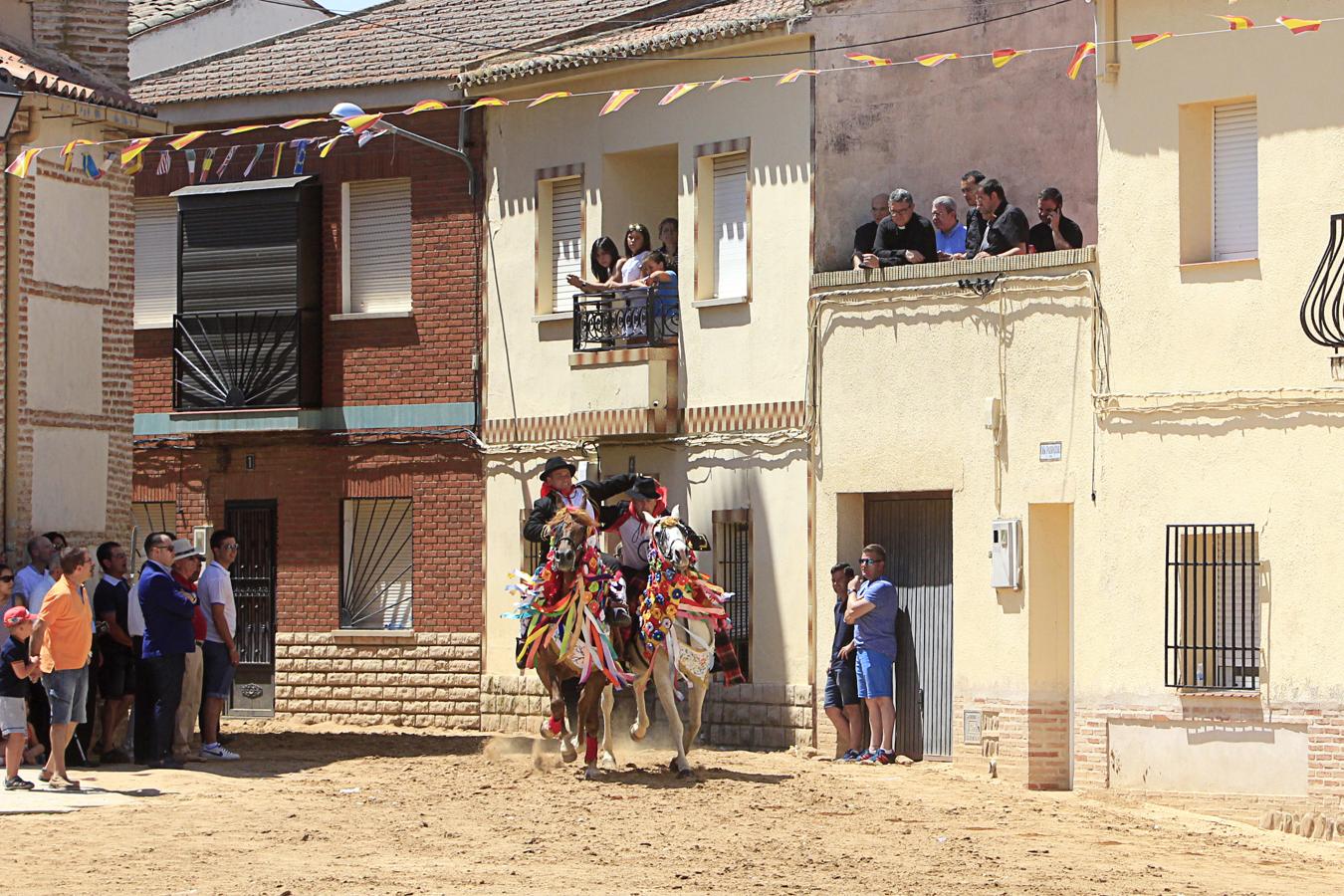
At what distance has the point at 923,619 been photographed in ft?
69.8

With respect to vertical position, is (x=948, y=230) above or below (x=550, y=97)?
below

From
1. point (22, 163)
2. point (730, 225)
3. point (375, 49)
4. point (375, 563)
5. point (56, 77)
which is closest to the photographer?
point (22, 163)

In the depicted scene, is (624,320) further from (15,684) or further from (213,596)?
(15,684)

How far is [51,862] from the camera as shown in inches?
561

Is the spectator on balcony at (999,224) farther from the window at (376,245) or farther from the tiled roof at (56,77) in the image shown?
the window at (376,245)

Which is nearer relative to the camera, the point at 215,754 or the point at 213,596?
the point at 215,754

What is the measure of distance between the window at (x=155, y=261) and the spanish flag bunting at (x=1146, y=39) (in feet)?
42.3

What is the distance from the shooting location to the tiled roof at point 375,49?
2628cm

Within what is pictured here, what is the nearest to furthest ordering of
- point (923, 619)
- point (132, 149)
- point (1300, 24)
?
point (1300, 24)
point (132, 149)
point (923, 619)

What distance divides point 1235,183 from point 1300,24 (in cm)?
187

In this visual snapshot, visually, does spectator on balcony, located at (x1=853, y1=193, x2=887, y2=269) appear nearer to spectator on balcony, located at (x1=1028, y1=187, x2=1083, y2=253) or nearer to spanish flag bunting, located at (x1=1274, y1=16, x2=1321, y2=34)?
spectator on balcony, located at (x1=1028, y1=187, x2=1083, y2=253)

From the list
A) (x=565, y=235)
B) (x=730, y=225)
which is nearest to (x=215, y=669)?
(x=730, y=225)

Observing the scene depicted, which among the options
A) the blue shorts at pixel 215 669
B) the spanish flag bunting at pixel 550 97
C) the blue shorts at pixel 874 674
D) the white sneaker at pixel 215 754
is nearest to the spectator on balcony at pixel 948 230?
the spanish flag bunting at pixel 550 97

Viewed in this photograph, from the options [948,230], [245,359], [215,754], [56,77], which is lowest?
[215,754]
